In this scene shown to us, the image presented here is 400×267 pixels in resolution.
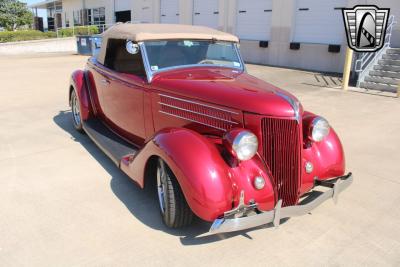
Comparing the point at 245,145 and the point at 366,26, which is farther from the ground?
the point at 366,26

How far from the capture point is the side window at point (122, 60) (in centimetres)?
385

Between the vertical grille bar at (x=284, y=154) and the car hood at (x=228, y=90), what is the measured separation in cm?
9

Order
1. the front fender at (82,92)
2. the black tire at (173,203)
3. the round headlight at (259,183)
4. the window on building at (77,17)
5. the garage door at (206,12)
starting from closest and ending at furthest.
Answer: the round headlight at (259,183) < the black tire at (173,203) < the front fender at (82,92) < the garage door at (206,12) < the window on building at (77,17)

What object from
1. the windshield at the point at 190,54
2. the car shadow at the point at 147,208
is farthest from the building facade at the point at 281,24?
the car shadow at the point at 147,208

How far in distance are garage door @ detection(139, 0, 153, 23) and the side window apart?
19328 millimetres

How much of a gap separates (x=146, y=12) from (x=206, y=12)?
6.21 meters

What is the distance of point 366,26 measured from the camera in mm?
12281

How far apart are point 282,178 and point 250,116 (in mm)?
558

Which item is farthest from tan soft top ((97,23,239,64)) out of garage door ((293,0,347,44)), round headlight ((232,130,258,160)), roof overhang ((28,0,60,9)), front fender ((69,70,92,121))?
roof overhang ((28,0,60,9))

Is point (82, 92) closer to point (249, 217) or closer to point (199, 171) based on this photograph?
point (199, 171)

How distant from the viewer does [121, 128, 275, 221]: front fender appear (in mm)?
2564

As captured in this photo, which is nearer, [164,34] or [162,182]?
[162,182]

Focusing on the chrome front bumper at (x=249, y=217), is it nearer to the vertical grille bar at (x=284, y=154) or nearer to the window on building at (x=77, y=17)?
the vertical grille bar at (x=284, y=154)

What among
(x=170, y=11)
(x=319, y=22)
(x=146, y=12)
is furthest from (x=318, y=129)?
(x=146, y=12)
